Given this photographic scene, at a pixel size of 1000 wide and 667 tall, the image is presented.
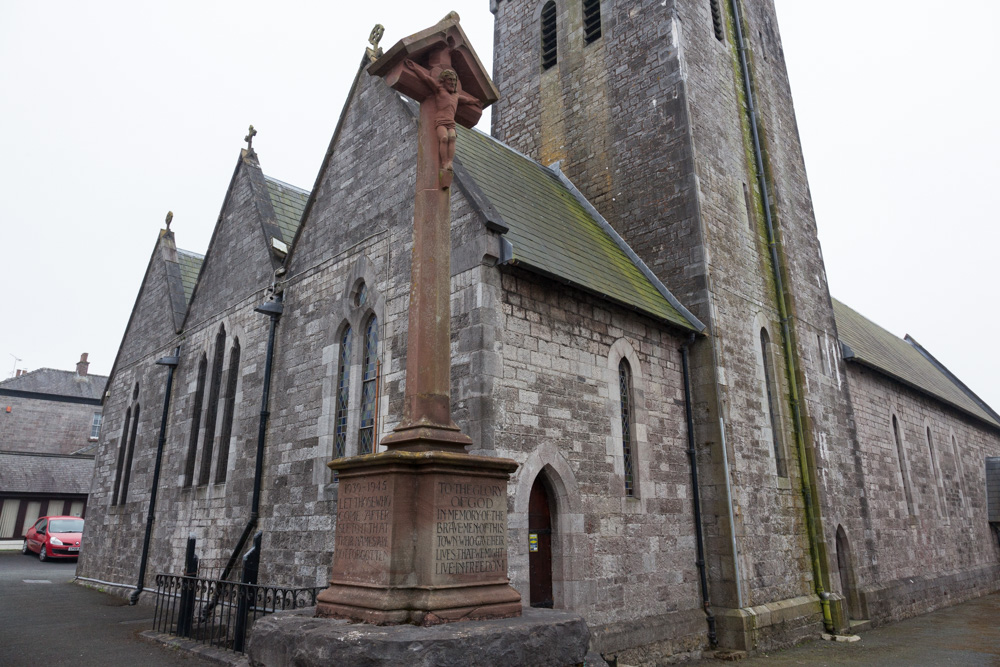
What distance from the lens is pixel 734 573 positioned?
1069 cm

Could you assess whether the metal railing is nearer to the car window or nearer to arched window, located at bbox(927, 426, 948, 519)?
the car window

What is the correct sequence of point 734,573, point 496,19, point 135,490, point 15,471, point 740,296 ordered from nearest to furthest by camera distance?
1. point 734,573
2. point 740,296
3. point 135,490
4. point 496,19
5. point 15,471

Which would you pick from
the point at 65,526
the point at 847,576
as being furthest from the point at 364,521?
the point at 65,526

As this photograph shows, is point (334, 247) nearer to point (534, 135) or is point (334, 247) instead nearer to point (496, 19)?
point (534, 135)

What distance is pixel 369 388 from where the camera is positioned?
10234 mm

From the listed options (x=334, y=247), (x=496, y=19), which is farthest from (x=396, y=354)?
(x=496, y=19)

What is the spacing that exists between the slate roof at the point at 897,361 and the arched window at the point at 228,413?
46.6ft

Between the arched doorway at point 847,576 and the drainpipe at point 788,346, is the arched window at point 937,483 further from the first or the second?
the drainpipe at point 788,346

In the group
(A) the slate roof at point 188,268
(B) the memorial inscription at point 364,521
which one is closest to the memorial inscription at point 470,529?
(B) the memorial inscription at point 364,521

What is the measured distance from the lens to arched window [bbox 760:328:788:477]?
12.9 meters

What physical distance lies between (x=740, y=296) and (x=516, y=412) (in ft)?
22.2

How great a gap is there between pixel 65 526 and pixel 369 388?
21188 mm

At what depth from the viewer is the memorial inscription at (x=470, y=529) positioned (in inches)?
186

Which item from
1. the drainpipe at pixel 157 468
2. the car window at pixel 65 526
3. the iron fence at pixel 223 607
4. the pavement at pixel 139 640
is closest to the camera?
the iron fence at pixel 223 607
